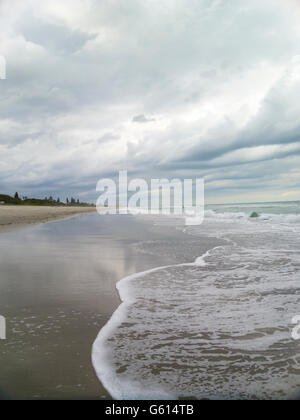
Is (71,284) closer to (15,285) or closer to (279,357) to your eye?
(15,285)

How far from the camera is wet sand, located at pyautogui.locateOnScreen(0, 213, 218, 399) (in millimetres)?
2836

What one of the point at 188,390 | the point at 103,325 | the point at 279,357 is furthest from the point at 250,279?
the point at 188,390

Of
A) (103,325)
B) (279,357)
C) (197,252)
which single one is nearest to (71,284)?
(103,325)

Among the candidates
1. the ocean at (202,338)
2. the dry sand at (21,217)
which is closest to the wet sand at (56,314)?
the ocean at (202,338)

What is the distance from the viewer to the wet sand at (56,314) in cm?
284

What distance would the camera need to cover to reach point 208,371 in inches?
122

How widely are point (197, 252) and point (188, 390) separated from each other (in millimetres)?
8170

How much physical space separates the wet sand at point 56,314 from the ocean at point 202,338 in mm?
232

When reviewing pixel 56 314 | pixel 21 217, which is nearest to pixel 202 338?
pixel 56 314

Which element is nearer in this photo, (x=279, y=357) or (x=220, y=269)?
(x=279, y=357)

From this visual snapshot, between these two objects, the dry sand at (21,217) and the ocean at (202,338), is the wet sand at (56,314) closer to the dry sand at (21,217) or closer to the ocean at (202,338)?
the ocean at (202,338)

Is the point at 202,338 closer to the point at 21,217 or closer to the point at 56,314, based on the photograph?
the point at 56,314
